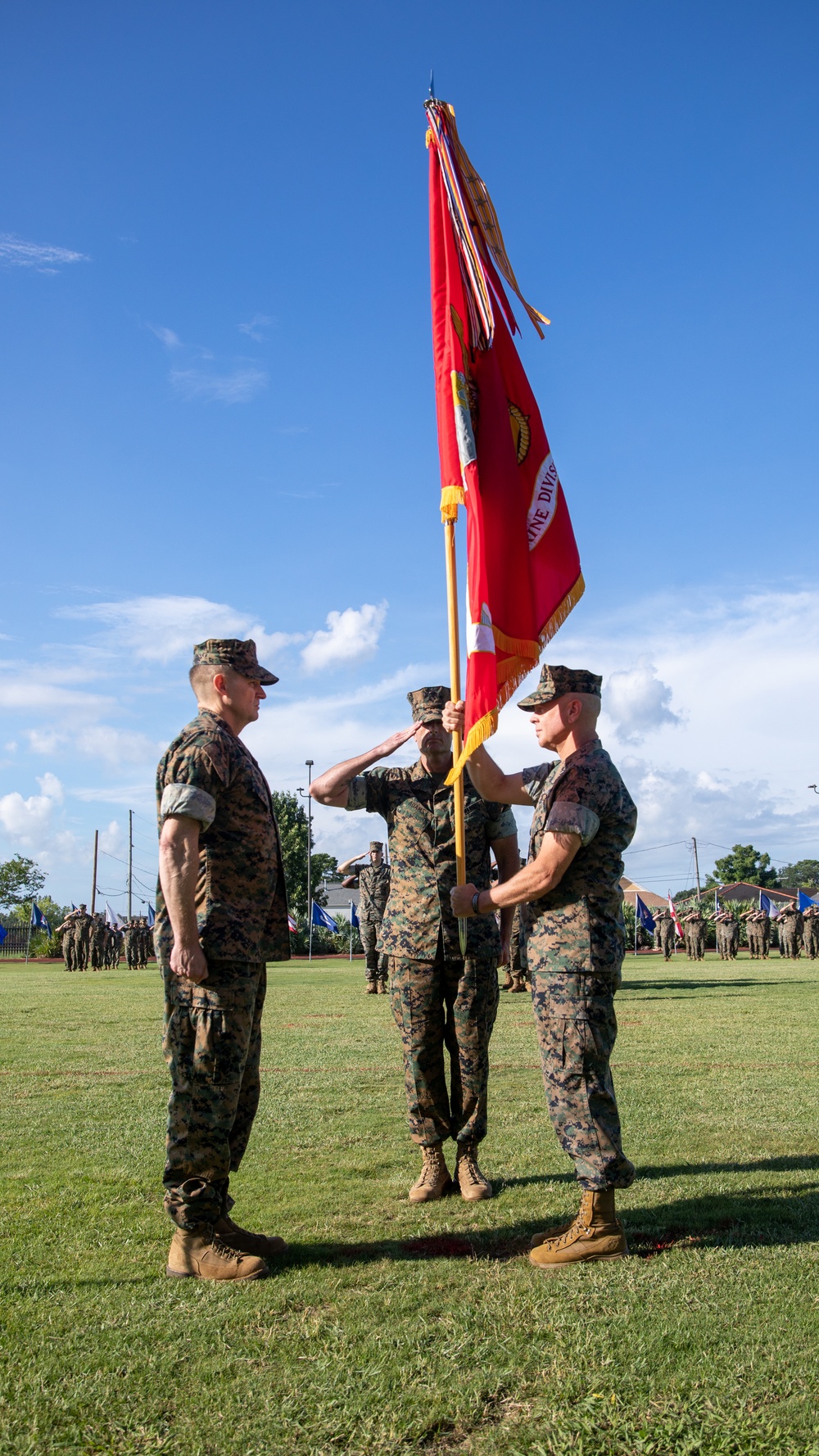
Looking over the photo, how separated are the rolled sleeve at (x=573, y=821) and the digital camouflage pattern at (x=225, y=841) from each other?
1.21m

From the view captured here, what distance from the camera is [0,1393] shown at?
290cm

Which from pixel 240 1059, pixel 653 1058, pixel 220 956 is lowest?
pixel 653 1058

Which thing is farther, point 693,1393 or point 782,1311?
point 782,1311

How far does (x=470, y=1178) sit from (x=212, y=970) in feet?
6.44

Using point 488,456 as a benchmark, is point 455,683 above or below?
below

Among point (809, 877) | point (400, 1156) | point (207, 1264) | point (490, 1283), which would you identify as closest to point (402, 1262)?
point (490, 1283)

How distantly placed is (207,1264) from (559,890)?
2.05m

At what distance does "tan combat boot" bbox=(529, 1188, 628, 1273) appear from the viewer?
3986 mm

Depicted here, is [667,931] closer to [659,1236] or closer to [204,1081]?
[659,1236]

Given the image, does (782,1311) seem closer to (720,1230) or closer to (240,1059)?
(720,1230)

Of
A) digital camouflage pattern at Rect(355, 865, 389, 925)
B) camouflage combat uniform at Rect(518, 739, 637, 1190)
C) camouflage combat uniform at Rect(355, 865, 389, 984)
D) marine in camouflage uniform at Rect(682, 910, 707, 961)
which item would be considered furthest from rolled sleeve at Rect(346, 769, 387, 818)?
marine in camouflage uniform at Rect(682, 910, 707, 961)

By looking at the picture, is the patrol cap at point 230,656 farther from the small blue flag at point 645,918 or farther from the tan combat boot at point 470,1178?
the small blue flag at point 645,918

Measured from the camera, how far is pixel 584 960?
4.23 metres

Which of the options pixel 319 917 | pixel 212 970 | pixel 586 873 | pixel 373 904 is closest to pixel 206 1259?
pixel 212 970
